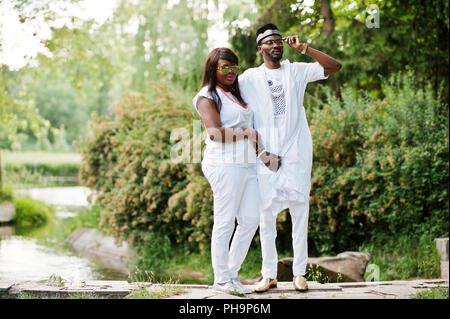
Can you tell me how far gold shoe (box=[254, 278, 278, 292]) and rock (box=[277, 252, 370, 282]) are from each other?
46.6 inches

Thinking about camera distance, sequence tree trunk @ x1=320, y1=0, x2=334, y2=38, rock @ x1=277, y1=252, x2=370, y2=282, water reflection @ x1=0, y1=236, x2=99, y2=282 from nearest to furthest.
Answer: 1. rock @ x1=277, y1=252, x2=370, y2=282
2. water reflection @ x1=0, y1=236, x2=99, y2=282
3. tree trunk @ x1=320, y1=0, x2=334, y2=38

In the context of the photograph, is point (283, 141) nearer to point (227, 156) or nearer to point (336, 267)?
point (227, 156)

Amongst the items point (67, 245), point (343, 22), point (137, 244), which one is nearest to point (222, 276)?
point (137, 244)

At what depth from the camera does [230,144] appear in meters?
3.85

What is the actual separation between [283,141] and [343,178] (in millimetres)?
2692

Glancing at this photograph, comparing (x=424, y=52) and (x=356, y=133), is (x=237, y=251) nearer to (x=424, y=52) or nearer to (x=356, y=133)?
(x=356, y=133)

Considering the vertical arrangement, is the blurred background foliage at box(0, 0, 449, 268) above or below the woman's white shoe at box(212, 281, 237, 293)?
above

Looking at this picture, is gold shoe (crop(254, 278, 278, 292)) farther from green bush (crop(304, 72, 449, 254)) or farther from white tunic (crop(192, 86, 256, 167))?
green bush (crop(304, 72, 449, 254))

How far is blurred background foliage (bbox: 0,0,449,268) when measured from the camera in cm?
647

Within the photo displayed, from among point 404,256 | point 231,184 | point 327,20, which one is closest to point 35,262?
point 231,184

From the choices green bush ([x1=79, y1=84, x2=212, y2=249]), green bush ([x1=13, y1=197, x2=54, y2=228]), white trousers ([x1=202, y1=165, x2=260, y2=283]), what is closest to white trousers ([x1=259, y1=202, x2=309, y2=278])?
white trousers ([x1=202, y1=165, x2=260, y2=283])

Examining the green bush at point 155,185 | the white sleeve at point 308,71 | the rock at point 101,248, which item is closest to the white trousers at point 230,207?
the white sleeve at point 308,71

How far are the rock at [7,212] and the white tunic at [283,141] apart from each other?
27.2 ft

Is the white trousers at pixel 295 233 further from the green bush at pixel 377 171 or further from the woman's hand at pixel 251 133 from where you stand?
the green bush at pixel 377 171
